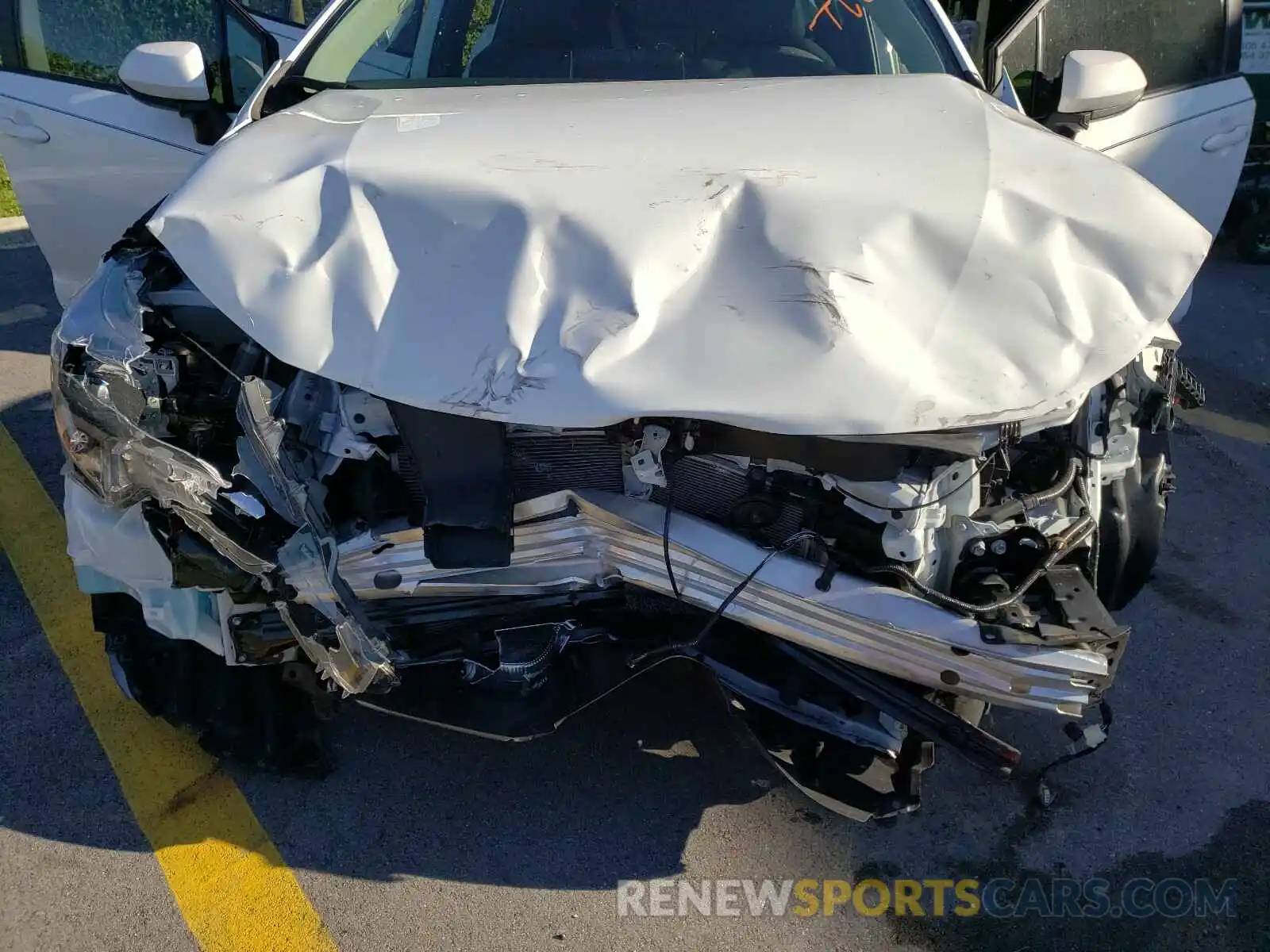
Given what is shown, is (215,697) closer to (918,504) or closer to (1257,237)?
(918,504)

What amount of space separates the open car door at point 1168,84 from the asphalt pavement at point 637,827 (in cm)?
173

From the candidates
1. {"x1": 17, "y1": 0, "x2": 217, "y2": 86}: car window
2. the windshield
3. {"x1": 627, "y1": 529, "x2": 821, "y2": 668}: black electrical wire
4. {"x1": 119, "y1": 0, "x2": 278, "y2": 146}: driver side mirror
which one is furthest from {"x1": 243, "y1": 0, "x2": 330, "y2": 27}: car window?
{"x1": 627, "y1": 529, "x2": 821, "y2": 668}: black electrical wire

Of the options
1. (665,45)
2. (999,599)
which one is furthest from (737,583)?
(665,45)

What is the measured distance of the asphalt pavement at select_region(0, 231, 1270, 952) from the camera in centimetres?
225

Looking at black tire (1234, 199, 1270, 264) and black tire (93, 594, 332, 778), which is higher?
black tire (93, 594, 332, 778)

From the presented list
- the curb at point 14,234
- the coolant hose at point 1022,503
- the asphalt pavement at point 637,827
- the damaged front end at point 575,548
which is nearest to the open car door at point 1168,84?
the coolant hose at point 1022,503

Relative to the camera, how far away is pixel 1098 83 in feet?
9.57

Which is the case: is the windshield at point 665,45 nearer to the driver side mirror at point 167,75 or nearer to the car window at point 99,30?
the driver side mirror at point 167,75

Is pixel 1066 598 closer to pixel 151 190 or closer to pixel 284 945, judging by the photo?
pixel 284 945

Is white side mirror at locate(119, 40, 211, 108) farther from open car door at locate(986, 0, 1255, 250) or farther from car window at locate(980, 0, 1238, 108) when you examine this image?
car window at locate(980, 0, 1238, 108)

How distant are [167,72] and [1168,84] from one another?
11.3ft

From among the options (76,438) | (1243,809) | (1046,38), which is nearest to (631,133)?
(76,438)

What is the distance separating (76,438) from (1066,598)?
2.00 meters

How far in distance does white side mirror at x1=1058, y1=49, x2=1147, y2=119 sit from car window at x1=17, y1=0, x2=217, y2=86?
2.82m
